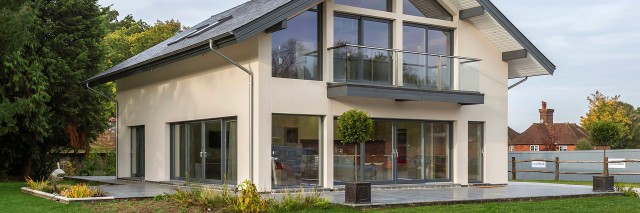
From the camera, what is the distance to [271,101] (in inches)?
647

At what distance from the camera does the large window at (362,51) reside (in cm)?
1719

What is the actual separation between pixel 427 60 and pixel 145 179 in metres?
9.53

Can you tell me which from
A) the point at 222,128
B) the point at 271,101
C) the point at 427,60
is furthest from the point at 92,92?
the point at 427,60

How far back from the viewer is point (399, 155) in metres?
18.6

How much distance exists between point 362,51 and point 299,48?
5.06ft

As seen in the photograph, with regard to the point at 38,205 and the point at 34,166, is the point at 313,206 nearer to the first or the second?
the point at 38,205

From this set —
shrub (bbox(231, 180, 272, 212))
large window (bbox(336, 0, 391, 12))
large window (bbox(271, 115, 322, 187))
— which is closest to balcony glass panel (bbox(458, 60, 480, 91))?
large window (bbox(336, 0, 391, 12))

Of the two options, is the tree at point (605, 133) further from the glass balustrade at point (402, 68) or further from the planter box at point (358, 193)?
the planter box at point (358, 193)

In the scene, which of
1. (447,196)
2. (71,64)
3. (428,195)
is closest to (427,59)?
(428,195)

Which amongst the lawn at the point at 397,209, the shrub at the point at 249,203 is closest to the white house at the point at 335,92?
the lawn at the point at 397,209

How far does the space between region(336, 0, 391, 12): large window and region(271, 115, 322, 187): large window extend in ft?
9.69

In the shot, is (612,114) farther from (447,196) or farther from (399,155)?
(447,196)

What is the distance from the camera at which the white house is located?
54.5ft

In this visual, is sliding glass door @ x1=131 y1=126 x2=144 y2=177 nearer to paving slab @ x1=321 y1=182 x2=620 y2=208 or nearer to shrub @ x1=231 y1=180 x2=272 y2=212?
paving slab @ x1=321 y1=182 x2=620 y2=208
